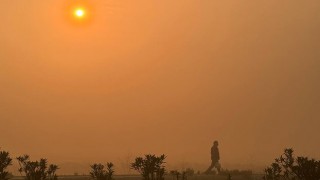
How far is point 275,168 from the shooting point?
2066 inches

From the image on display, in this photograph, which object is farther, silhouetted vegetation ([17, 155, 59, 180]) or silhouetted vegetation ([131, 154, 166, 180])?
silhouetted vegetation ([131, 154, 166, 180])

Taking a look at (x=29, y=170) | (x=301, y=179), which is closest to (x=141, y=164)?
(x=29, y=170)

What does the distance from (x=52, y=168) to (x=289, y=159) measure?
90.7 ft

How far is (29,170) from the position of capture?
147 feet

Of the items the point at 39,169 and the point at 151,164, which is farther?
the point at 151,164

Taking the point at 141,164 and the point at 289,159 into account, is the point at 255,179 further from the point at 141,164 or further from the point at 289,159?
the point at 141,164

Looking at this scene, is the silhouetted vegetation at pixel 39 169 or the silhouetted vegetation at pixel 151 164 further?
the silhouetted vegetation at pixel 151 164

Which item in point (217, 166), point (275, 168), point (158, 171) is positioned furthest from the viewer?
point (217, 166)

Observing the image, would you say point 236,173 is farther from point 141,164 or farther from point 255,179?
point 141,164

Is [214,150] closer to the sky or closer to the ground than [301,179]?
closer to the sky

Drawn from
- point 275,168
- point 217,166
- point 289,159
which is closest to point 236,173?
point 217,166

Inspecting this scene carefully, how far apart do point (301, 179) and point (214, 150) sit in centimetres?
4555

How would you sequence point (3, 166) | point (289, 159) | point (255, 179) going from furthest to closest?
point (255, 179)
point (289, 159)
point (3, 166)

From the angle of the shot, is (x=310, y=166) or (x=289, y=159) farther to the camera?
(x=289, y=159)
